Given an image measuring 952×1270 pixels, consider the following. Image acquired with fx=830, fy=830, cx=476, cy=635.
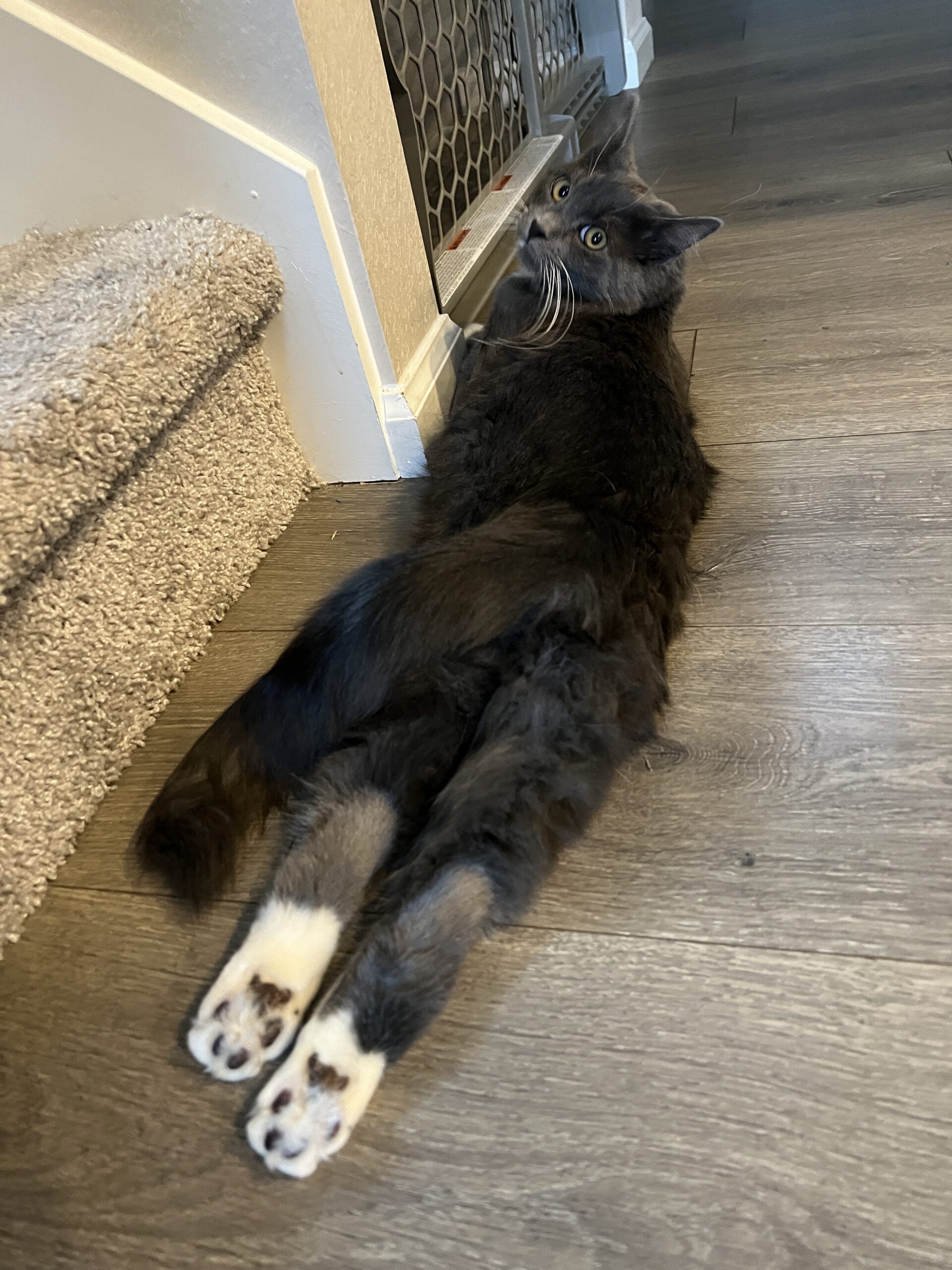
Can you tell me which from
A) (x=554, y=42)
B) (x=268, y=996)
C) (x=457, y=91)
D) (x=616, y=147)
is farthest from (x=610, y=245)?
(x=554, y=42)

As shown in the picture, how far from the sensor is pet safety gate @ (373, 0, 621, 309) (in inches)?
56.9

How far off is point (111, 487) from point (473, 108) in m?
1.33

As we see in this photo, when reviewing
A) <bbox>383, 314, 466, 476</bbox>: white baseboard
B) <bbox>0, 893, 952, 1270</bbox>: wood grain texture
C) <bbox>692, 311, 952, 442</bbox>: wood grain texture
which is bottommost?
<bbox>0, 893, 952, 1270</bbox>: wood grain texture

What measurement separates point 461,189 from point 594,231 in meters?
0.63

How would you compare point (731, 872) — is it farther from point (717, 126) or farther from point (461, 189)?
point (717, 126)

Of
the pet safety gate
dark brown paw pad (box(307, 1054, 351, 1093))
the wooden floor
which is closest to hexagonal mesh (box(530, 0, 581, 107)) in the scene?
the pet safety gate

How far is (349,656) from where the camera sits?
2.64 ft

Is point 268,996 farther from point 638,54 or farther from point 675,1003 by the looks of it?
point 638,54

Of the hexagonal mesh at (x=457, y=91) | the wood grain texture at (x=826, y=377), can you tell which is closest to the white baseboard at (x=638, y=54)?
the hexagonal mesh at (x=457, y=91)

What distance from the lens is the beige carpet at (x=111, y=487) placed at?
2.81ft

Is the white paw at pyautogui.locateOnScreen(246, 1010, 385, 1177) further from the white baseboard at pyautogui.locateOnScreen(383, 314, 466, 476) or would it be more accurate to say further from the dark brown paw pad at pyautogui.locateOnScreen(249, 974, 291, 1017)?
the white baseboard at pyautogui.locateOnScreen(383, 314, 466, 476)

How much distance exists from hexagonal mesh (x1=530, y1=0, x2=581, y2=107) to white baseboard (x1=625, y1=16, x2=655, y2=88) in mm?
253

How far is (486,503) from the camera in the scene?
1017 mm

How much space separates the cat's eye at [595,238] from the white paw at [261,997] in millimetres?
1025
